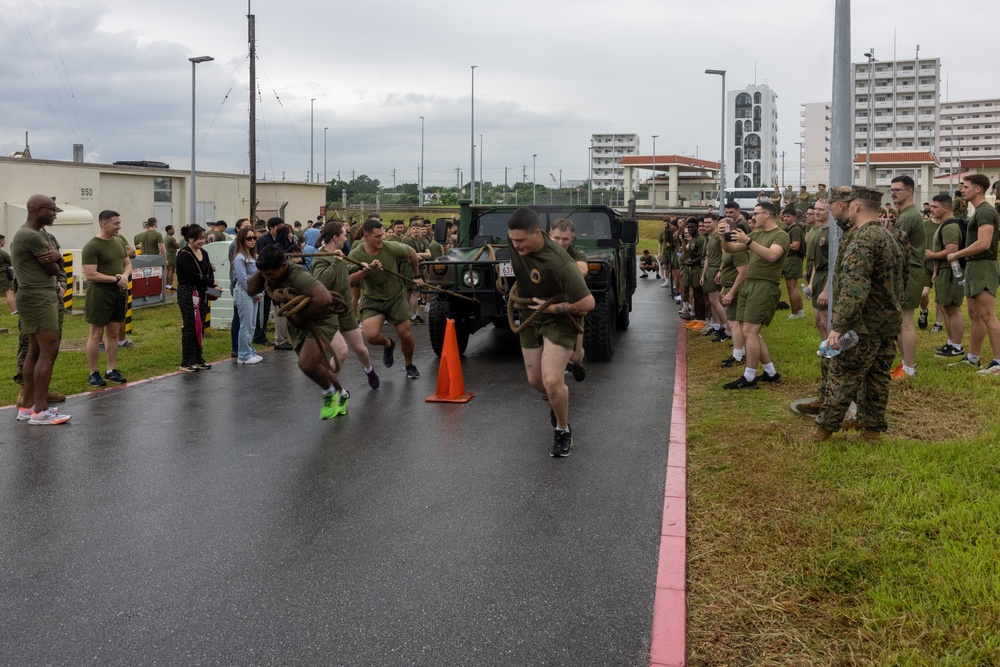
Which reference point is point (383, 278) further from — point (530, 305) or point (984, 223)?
point (984, 223)

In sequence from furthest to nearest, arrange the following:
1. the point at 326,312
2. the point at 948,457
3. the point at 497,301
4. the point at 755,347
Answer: the point at 497,301, the point at 755,347, the point at 326,312, the point at 948,457

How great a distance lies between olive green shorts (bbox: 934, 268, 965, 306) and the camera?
9891mm

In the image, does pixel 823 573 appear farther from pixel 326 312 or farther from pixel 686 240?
pixel 686 240

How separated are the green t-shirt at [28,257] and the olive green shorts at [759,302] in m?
6.37

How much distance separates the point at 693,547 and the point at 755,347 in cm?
459

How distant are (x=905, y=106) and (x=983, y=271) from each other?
380 feet

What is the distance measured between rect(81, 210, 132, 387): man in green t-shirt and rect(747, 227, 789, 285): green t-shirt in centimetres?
653

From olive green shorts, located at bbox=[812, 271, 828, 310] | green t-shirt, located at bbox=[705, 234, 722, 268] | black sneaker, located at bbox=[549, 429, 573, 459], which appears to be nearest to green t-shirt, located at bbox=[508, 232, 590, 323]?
black sneaker, located at bbox=[549, 429, 573, 459]

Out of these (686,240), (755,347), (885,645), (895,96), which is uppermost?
(895,96)

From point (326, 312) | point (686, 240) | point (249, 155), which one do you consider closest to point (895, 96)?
point (249, 155)

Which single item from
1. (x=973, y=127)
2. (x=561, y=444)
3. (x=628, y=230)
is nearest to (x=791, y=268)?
(x=628, y=230)

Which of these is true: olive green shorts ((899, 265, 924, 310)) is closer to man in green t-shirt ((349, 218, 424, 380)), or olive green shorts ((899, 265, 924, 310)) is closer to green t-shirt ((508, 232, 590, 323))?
green t-shirt ((508, 232, 590, 323))

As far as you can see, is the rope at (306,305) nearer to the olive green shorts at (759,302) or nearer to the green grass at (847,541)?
the green grass at (847,541)

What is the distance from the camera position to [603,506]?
18.4 ft
